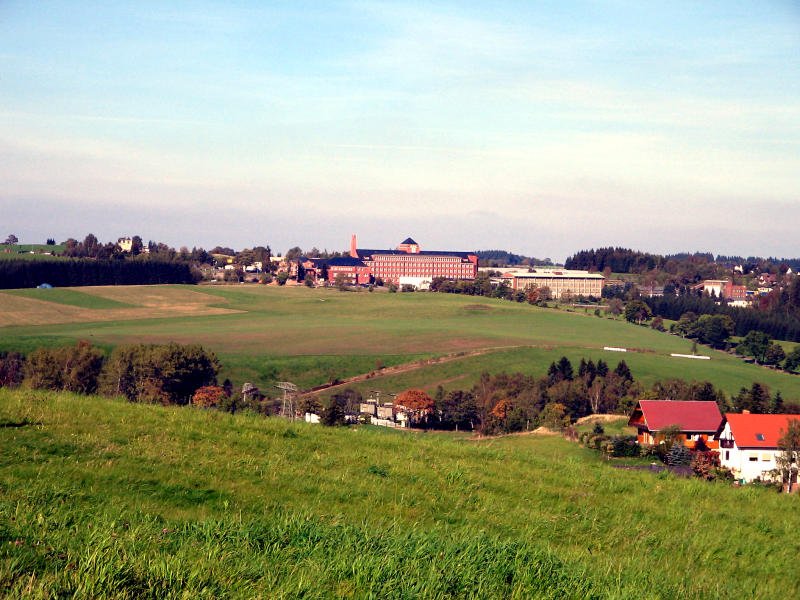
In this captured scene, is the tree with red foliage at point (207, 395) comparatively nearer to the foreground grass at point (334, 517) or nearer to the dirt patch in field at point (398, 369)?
the dirt patch in field at point (398, 369)

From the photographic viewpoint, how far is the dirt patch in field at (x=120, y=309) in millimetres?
102125

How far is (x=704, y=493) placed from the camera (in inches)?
512

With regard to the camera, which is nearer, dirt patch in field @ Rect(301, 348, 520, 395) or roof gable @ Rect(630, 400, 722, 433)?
roof gable @ Rect(630, 400, 722, 433)

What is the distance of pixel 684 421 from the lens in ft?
136

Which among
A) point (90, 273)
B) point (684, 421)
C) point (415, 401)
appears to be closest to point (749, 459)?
point (684, 421)

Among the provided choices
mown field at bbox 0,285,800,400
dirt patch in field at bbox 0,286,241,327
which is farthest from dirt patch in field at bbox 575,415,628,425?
dirt patch in field at bbox 0,286,241,327

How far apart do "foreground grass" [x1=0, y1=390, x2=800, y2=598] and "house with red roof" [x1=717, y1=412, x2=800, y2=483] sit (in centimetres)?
2511

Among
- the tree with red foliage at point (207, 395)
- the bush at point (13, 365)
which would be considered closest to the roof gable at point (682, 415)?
the tree with red foliage at point (207, 395)

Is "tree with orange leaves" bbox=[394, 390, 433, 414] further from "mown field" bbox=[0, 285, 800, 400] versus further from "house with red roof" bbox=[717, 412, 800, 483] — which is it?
"house with red roof" bbox=[717, 412, 800, 483]

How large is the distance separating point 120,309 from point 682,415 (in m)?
95.8

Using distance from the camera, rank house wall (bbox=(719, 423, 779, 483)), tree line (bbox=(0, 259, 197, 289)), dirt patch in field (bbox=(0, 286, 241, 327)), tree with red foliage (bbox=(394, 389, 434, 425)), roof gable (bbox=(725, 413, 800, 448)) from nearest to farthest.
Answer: house wall (bbox=(719, 423, 779, 483)) < roof gable (bbox=(725, 413, 800, 448)) < tree with red foliage (bbox=(394, 389, 434, 425)) < dirt patch in field (bbox=(0, 286, 241, 327)) < tree line (bbox=(0, 259, 197, 289))

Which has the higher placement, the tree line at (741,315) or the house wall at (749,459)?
the tree line at (741,315)

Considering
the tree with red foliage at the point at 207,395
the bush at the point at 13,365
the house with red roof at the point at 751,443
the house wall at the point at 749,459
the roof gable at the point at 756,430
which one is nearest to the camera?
the house wall at the point at 749,459

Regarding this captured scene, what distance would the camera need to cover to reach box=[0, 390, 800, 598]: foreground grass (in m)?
6.13
